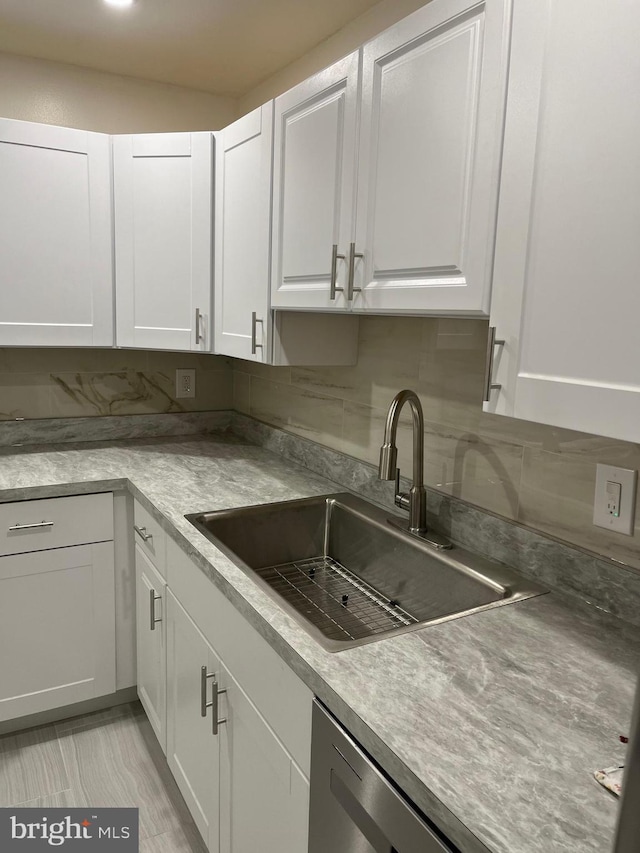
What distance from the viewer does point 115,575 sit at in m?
2.21

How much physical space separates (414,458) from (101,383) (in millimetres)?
1585

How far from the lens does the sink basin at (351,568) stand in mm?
1420

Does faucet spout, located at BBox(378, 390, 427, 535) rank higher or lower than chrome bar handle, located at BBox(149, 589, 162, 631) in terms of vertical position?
higher

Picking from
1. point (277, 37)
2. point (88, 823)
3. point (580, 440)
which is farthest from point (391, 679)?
point (277, 37)

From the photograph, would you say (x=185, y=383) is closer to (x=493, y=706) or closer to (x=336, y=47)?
(x=336, y=47)

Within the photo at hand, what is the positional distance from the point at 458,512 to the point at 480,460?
145 mm

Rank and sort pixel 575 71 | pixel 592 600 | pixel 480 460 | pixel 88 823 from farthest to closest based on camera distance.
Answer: pixel 88 823 → pixel 480 460 → pixel 592 600 → pixel 575 71

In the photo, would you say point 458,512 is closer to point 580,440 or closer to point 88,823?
point 580,440

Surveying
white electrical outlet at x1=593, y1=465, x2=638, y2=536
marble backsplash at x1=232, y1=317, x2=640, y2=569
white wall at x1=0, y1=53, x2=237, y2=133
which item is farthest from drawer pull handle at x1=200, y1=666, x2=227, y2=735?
white wall at x1=0, y1=53, x2=237, y2=133

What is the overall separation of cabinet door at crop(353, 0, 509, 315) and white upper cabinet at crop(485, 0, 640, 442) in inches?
2.0

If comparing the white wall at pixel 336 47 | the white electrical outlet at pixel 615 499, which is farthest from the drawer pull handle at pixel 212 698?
the white wall at pixel 336 47

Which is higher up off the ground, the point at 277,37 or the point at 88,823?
the point at 277,37

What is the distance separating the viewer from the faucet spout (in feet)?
4.79

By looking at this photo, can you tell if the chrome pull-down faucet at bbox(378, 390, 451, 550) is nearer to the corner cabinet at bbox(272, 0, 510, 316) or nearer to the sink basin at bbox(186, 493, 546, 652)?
the sink basin at bbox(186, 493, 546, 652)
